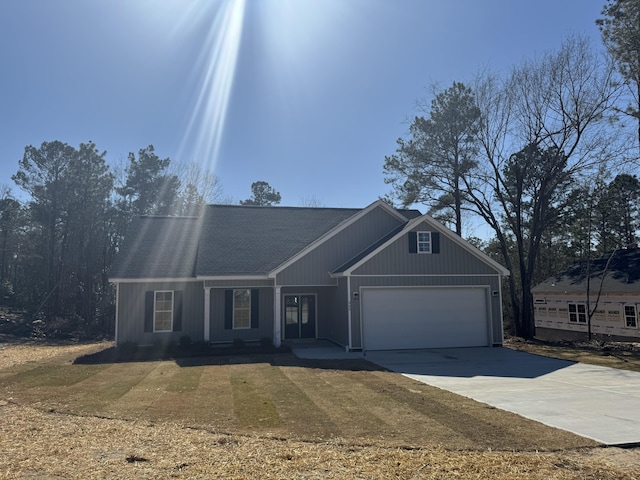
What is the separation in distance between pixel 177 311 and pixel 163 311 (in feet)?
1.67

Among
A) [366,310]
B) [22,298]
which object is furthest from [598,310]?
[22,298]

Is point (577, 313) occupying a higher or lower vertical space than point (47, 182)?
lower

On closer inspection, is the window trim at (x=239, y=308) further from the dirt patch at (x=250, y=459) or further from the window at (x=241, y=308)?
the dirt patch at (x=250, y=459)

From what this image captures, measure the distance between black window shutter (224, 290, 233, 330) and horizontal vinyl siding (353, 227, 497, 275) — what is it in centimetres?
502

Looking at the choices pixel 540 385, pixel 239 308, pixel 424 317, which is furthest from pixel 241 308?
pixel 540 385

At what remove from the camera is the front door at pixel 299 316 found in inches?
722

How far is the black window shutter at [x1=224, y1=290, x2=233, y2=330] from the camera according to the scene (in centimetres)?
1719

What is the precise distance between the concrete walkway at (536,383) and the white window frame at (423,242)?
3459 mm

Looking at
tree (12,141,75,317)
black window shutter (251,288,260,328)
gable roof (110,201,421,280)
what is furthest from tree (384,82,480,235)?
tree (12,141,75,317)

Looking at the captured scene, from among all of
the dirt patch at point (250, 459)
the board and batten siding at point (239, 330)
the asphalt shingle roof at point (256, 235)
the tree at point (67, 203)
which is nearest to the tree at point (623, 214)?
the asphalt shingle roof at point (256, 235)

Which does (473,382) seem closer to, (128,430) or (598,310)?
(128,430)

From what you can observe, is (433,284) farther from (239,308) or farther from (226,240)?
(226,240)

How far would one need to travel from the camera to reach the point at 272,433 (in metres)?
6.28

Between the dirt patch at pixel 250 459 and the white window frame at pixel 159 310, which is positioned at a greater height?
the white window frame at pixel 159 310
